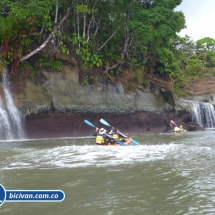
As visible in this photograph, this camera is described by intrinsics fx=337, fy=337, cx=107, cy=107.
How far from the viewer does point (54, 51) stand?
67.8 ft

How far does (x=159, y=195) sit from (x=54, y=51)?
16.4m

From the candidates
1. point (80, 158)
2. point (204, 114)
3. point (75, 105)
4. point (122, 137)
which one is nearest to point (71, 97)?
Answer: point (75, 105)

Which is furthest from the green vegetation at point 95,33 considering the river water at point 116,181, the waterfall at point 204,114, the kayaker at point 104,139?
the river water at point 116,181

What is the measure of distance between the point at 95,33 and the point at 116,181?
56.6 feet

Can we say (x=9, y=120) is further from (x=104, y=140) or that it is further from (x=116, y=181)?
(x=116, y=181)

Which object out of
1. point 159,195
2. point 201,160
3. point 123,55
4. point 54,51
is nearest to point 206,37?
point 123,55

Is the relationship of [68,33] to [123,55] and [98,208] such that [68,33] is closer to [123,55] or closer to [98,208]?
[123,55]

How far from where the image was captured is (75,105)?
20391 millimetres

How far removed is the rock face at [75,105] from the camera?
18.9 meters

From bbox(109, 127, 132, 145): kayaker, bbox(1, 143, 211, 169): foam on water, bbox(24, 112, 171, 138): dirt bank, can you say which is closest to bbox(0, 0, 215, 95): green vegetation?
bbox(24, 112, 171, 138): dirt bank

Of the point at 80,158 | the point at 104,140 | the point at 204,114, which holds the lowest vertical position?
the point at 204,114

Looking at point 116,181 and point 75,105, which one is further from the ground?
point 75,105

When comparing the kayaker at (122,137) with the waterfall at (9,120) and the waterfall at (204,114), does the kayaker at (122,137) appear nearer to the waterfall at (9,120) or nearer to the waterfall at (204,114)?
the waterfall at (9,120)

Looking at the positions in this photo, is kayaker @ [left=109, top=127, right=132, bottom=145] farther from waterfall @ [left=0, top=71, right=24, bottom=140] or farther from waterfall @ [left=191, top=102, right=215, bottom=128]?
waterfall @ [left=191, top=102, right=215, bottom=128]
